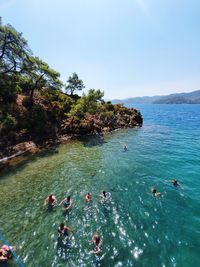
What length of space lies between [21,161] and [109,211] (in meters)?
16.8

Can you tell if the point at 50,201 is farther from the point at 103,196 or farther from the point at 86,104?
the point at 86,104

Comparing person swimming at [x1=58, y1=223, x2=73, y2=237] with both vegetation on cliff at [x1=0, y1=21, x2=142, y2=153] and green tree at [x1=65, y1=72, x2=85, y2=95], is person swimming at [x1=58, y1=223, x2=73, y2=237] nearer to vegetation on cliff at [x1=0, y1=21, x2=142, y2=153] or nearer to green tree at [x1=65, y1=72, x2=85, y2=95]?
vegetation on cliff at [x1=0, y1=21, x2=142, y2=153]

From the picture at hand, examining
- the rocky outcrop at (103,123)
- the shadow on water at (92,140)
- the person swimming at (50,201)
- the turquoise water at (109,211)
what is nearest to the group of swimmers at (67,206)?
the person swimming at (50,201)

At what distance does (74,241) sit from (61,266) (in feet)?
5.88

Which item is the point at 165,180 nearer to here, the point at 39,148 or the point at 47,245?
the point at 47,245

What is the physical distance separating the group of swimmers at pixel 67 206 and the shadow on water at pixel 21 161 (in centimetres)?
938

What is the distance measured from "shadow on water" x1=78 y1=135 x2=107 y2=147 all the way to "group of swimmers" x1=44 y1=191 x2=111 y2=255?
16758mm

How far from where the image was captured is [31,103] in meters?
36.9

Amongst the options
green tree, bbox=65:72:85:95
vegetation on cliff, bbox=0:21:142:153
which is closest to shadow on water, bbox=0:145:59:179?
vegetation on cliff, bbox=0:21:142:153

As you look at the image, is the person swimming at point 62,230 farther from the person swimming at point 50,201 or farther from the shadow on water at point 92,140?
the shadow on water at point 92,140

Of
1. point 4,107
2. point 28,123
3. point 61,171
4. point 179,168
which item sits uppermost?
point 4,107

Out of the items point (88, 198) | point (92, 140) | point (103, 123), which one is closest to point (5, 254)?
point (88, 198)

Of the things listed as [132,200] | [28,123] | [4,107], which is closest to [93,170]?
[132,200]

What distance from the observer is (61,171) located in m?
20.9
